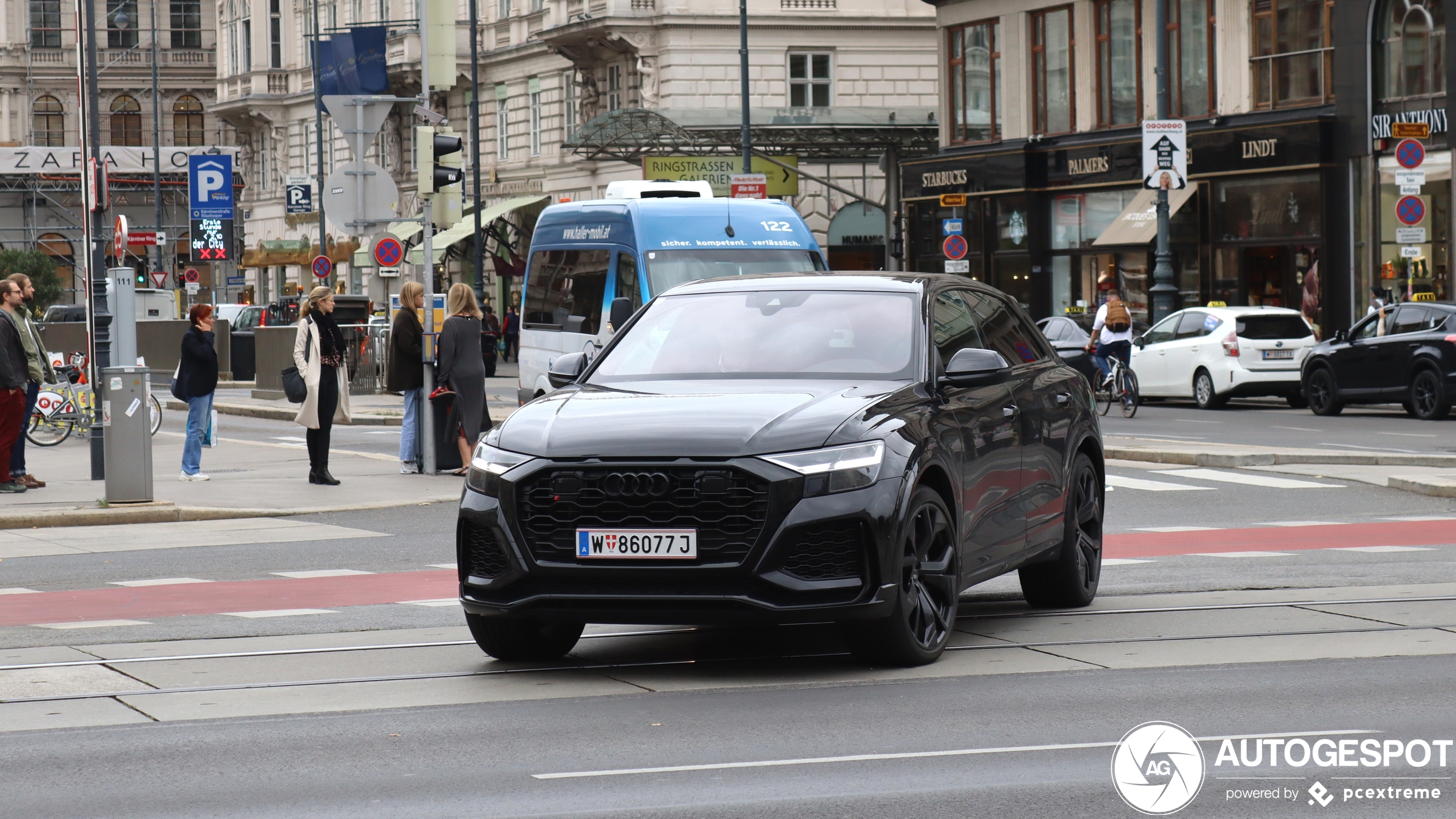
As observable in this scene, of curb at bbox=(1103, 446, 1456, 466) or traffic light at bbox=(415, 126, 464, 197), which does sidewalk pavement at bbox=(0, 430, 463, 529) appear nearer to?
traffic light at bbox=(415, 126, 464, 197)

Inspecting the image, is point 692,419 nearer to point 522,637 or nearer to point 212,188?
point 522,637

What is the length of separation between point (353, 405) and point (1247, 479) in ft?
59.0

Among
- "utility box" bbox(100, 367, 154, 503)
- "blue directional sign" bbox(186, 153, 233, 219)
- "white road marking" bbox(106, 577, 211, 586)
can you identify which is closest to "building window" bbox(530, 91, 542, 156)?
"blue directional sign" bbox(186, 153, 233, 219)

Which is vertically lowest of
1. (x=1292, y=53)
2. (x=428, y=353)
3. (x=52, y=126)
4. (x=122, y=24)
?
(x=428, y=353)

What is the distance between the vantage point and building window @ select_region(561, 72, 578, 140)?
188ft

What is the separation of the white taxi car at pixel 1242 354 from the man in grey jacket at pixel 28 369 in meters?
17.1

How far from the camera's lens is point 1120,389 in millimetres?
28422

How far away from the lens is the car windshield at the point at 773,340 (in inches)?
345

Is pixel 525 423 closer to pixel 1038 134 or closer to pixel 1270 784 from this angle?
pixel 1270 784

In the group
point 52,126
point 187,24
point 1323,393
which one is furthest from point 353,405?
point 52,126

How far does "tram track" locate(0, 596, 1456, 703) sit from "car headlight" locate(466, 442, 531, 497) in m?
0.83

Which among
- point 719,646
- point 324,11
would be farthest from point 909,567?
point 324,11

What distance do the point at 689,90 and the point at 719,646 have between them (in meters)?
45.1

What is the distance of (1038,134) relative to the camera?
147 feet
